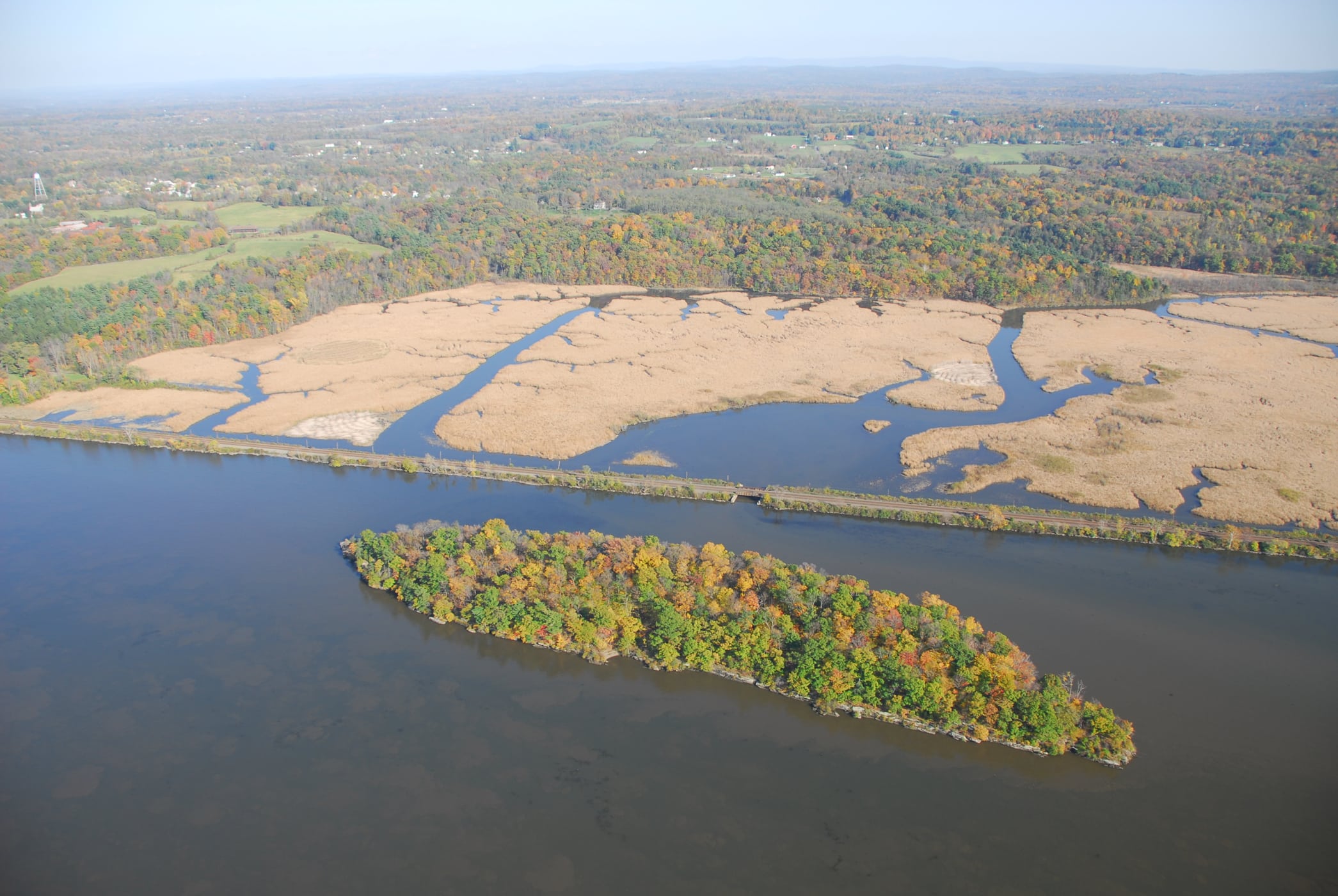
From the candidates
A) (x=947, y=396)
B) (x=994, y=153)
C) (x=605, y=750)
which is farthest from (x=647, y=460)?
(x=994, y=153)

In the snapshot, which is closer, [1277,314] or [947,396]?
[947,396]

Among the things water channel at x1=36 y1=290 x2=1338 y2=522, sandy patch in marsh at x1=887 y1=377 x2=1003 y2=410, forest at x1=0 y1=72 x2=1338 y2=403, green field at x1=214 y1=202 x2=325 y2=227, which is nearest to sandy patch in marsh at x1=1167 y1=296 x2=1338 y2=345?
forest at x1=0 y1=72 x2=1338 y2=403

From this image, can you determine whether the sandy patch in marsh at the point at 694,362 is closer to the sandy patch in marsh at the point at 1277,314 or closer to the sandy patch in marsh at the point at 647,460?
the sandy patch in marsh at the point at 647,460

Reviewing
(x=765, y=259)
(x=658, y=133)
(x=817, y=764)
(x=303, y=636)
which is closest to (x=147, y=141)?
(x=658, y=133)

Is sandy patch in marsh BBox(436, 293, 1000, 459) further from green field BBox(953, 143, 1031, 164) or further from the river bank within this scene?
green field BBox(953, 143, 1031, 164)

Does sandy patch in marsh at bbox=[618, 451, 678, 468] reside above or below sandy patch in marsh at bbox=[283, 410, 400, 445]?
below

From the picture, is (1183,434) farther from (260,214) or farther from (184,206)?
(184,206)
